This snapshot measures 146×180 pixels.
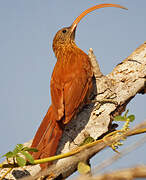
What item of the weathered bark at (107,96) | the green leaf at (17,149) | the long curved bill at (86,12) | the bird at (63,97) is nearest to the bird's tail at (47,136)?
the bird at (63,97)

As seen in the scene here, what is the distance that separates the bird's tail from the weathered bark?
0.11 m

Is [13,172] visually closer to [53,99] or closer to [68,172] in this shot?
[68,172]

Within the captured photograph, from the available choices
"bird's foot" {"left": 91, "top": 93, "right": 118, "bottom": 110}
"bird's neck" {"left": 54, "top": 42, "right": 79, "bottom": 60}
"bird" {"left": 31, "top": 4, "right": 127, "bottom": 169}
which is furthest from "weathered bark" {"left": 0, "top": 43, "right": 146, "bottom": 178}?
"bird's neck" {"left": 54, "top": 42, "right": 79, "bottom": 60}

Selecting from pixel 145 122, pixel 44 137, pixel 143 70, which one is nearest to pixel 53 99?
pixel 44 137

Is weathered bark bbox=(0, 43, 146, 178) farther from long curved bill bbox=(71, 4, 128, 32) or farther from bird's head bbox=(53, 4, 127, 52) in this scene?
long curved bill bbox=(71, 4, 128, 32)

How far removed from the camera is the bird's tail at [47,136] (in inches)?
90.7

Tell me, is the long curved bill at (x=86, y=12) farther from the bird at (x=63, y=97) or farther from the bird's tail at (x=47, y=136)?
the bird's tail at (x=47, y=136)

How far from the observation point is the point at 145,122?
83 cm

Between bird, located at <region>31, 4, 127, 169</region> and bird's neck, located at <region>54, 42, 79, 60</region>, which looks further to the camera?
bird's neck, located at <region>54, 42, 79, 60</region>

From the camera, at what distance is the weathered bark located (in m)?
2.53

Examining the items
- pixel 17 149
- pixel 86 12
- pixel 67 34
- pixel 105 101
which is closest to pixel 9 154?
pixel 17 149

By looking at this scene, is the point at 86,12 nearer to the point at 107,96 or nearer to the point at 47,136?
the point at 107,96

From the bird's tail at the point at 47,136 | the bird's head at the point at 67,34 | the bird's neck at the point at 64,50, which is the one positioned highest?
the bird's head at the point at 67,34

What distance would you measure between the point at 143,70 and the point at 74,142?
1.21 meters
